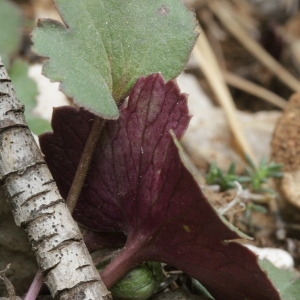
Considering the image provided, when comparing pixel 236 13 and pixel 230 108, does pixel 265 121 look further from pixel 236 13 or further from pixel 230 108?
pixel 236 13

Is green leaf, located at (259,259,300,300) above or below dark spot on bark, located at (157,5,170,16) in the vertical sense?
below

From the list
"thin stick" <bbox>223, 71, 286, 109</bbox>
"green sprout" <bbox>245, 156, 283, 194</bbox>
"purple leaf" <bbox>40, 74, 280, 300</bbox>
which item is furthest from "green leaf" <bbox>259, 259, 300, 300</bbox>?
"thin stick" <bbox>223, 71, 286, 109</bbox>

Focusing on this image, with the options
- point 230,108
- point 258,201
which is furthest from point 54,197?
point 230,108

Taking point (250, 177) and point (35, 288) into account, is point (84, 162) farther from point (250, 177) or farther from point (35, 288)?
point (250, 177)

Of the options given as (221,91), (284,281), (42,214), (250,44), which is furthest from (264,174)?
(250,44)

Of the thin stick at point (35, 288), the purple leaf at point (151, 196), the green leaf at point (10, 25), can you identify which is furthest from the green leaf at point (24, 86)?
the thin stick at point (35, 288)

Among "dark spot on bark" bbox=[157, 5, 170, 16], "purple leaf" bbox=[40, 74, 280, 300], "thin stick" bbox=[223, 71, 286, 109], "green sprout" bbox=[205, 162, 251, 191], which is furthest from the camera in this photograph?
"thin stick" bbox=[223, 71, 286, 109]

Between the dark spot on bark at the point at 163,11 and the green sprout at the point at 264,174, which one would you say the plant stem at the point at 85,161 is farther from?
the green sprout at the point at 264,174

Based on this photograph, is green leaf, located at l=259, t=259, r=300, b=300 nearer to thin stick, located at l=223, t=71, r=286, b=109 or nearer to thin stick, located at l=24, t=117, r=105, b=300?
thin stick, located at l=24, t=117, r=105, b=300
